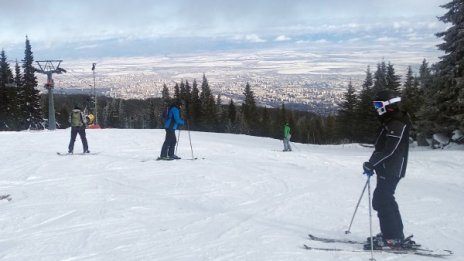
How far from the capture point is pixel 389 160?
6133 mm

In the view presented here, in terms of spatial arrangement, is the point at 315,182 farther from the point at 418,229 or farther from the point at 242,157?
the point at 242,157

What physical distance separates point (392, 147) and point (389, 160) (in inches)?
8.5

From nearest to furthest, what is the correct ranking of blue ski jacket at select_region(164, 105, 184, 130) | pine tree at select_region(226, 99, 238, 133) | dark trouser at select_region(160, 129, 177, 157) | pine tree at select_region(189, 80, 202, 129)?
blue ski jacket at select_region(164, 105, 184, 130)
dark trouser at select_region(160, 129, 177, 157)
pine tree at select_region(226, 99, 238, 133)
pine tree at select_region(189, 80, 202, 129)

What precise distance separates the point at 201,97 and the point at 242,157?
7872cm

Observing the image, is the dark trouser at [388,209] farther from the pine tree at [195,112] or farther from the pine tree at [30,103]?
the pine tree at [195,112]

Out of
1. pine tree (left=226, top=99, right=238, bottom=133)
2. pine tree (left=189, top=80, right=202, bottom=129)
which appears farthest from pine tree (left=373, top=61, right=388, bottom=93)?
pine tree (left=189, top=80, right=202, bottom=129)

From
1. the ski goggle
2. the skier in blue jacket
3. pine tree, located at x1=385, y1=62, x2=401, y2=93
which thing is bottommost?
the skier in blue jacket

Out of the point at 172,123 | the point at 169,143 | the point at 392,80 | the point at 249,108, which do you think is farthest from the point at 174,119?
the point at 249,108

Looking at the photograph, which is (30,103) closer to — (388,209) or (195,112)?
(195,112)

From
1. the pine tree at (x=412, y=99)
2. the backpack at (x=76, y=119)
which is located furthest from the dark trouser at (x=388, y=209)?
the pine tree at (x=412, y=99)

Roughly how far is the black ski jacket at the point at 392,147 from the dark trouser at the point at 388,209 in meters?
0.13

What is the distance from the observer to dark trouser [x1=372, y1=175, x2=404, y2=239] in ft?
20.6

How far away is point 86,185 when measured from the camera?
11.1 m

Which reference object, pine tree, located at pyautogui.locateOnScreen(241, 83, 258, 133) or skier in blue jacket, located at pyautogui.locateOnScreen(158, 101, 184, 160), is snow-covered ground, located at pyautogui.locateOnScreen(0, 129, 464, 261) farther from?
pine tree, located at pyautogui.locateOnScreen(241, 83, 258, 133)
